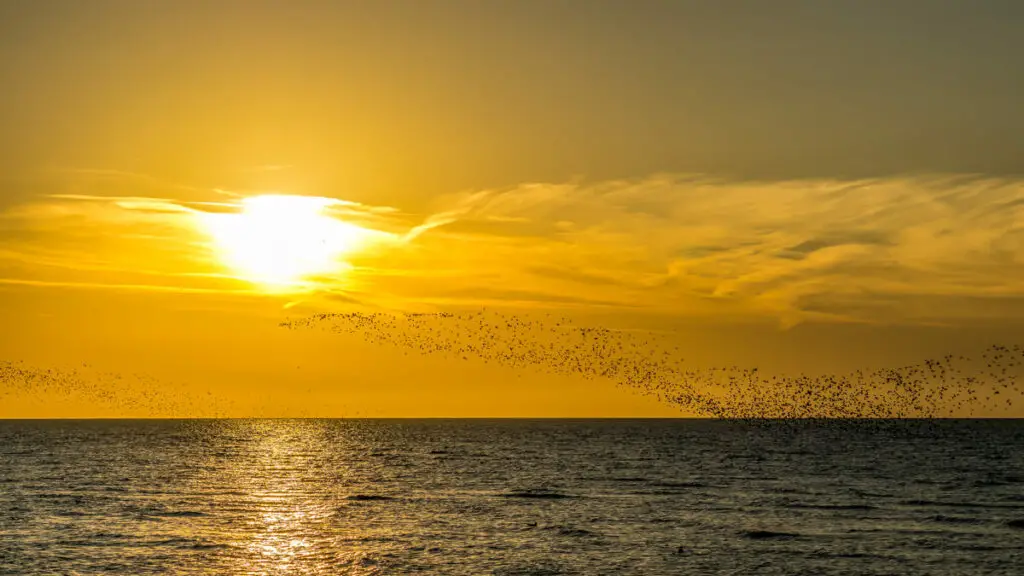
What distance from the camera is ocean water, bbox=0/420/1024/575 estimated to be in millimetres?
58969

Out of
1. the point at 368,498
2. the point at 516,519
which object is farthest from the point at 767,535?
the point at 368,498

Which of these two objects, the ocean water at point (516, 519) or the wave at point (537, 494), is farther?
the wave at point (537, 494)

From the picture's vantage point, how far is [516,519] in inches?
3041

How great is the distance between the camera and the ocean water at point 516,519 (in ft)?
193

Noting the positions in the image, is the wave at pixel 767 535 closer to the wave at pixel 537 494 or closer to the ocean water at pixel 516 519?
the ocean water at pixel 516 519

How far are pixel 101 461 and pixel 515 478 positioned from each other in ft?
223

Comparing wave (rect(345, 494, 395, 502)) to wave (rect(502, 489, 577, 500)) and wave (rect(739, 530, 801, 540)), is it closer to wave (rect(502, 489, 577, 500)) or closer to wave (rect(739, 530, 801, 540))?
wave (rect(502, 489, 577, 500))

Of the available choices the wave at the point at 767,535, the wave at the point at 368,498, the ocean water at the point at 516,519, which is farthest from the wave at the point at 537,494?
the wave at the point at 767,535

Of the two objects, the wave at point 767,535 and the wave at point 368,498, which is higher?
the wave at point 767,535

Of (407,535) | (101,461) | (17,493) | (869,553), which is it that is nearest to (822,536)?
(869,553)

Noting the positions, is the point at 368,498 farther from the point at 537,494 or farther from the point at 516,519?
the point at 516,519

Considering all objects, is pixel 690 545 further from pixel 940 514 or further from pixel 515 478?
pixel 515 478

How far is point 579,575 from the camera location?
55.2 meters

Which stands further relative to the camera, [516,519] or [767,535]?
[516,519]
